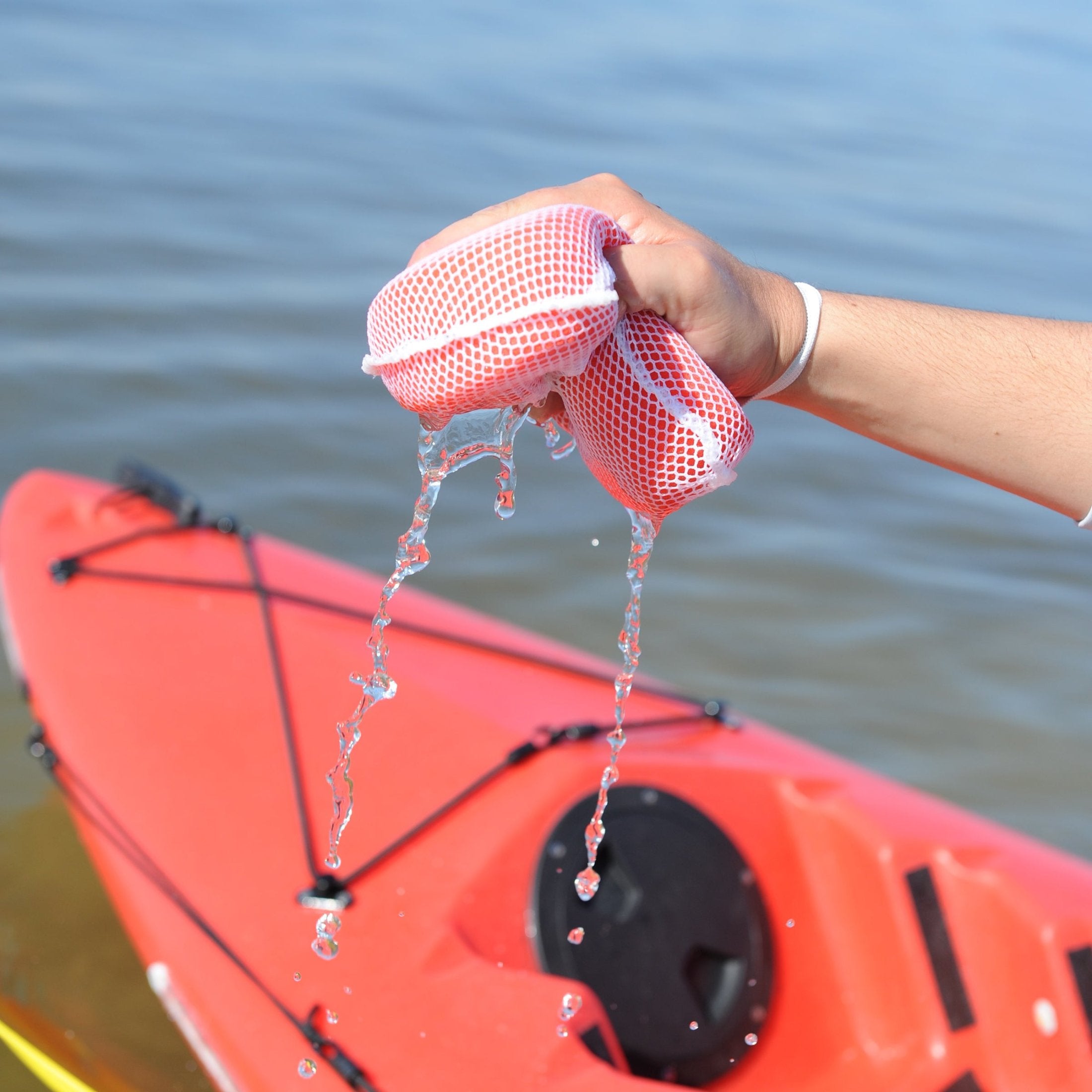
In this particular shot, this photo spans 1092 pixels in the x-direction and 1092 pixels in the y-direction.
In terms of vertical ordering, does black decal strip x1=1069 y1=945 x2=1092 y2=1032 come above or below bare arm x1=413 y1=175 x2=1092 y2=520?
below

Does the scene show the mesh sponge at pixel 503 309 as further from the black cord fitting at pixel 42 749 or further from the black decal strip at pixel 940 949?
the black cord fitting at pixel 42 749

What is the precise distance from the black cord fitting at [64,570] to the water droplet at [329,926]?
1053 millimetres

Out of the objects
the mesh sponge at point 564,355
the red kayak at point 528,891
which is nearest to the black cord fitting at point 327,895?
the red kayak at point 528,891

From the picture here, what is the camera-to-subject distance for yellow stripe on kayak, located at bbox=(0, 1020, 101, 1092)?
2.03m

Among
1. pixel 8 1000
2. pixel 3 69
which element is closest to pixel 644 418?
pixel 8 1000

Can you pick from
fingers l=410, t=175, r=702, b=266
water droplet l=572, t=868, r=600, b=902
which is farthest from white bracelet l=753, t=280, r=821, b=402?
water droplet l=572, t=868, r=600, b=902

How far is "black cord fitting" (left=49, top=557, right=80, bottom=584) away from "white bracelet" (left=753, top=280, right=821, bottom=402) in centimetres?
166

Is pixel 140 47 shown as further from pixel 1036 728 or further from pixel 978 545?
pixel 1036 728

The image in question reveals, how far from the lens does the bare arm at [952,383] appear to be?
1415 millimetres

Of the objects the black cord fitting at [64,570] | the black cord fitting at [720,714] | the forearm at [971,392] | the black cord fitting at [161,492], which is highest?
the forearm at [971,392]

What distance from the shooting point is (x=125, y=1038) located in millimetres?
2242

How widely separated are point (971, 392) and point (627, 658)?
1.65 feet

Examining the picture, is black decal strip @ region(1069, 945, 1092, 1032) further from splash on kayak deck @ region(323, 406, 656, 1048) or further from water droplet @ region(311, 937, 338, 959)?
water droplet @ region(311, 937, 338, 959)

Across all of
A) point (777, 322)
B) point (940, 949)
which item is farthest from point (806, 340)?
point (940, 949)
